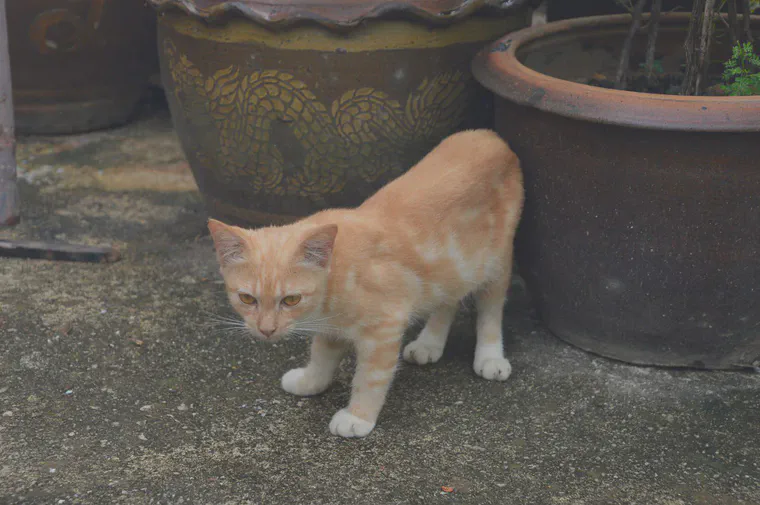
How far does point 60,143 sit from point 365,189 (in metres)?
2.18

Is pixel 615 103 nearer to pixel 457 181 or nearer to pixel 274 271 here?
pixel 457 181

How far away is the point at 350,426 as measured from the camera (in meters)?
2.26

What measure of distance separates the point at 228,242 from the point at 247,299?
150 millimetres

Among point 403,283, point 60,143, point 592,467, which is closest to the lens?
point 592,467

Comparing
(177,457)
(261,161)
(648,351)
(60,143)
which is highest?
(261,161)

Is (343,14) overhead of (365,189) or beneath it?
overhead

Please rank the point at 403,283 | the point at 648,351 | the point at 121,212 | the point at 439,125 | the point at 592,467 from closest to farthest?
the point at 592,467
the point at 403,283
the point at 648,351
the point at 439,125
the point at 121,212

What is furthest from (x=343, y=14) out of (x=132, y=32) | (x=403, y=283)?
(x=132, y=32)

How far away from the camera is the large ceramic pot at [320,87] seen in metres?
→ 2.66

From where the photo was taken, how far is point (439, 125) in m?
2.82

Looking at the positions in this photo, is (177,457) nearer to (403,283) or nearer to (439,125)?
(403,283)

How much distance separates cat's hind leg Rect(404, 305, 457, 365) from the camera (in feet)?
8.62

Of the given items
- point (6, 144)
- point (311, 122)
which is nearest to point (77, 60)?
point (6, 144)

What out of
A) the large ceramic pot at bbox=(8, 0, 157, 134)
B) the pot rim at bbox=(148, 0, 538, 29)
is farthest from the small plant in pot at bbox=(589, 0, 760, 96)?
the large ceramic pot at bbox=(8, 0, 157, 134)
